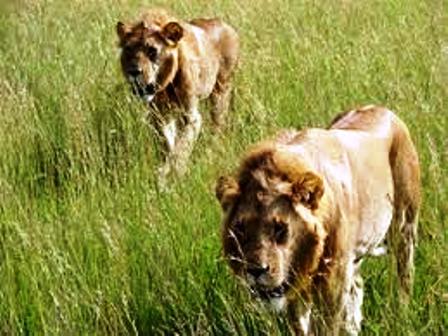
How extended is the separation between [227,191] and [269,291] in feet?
1.15

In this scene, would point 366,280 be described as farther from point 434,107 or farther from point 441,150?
point 434,107

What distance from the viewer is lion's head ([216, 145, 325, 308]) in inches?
133

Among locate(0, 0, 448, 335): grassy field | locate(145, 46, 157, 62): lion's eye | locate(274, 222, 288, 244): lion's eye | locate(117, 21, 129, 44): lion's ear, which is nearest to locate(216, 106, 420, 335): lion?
locate(274, 222, 288, 244): lion's eye

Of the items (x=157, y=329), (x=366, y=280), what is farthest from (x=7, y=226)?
(x=366, y=280)

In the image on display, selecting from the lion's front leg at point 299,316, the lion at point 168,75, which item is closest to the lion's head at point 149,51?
the lion at point 168,75

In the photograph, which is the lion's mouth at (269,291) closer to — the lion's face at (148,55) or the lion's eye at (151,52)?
the lion's face at (148,55)

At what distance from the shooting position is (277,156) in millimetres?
3562

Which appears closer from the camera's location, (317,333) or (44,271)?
(317,333)

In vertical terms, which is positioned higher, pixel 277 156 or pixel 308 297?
pixel 277 156

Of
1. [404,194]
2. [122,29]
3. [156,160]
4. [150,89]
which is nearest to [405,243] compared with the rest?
[404,194]

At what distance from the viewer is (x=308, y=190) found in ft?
11.3

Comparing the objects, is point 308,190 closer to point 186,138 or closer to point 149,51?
point 186,138

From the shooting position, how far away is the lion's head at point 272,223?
133 inches

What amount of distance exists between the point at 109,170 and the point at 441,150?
1680mm
